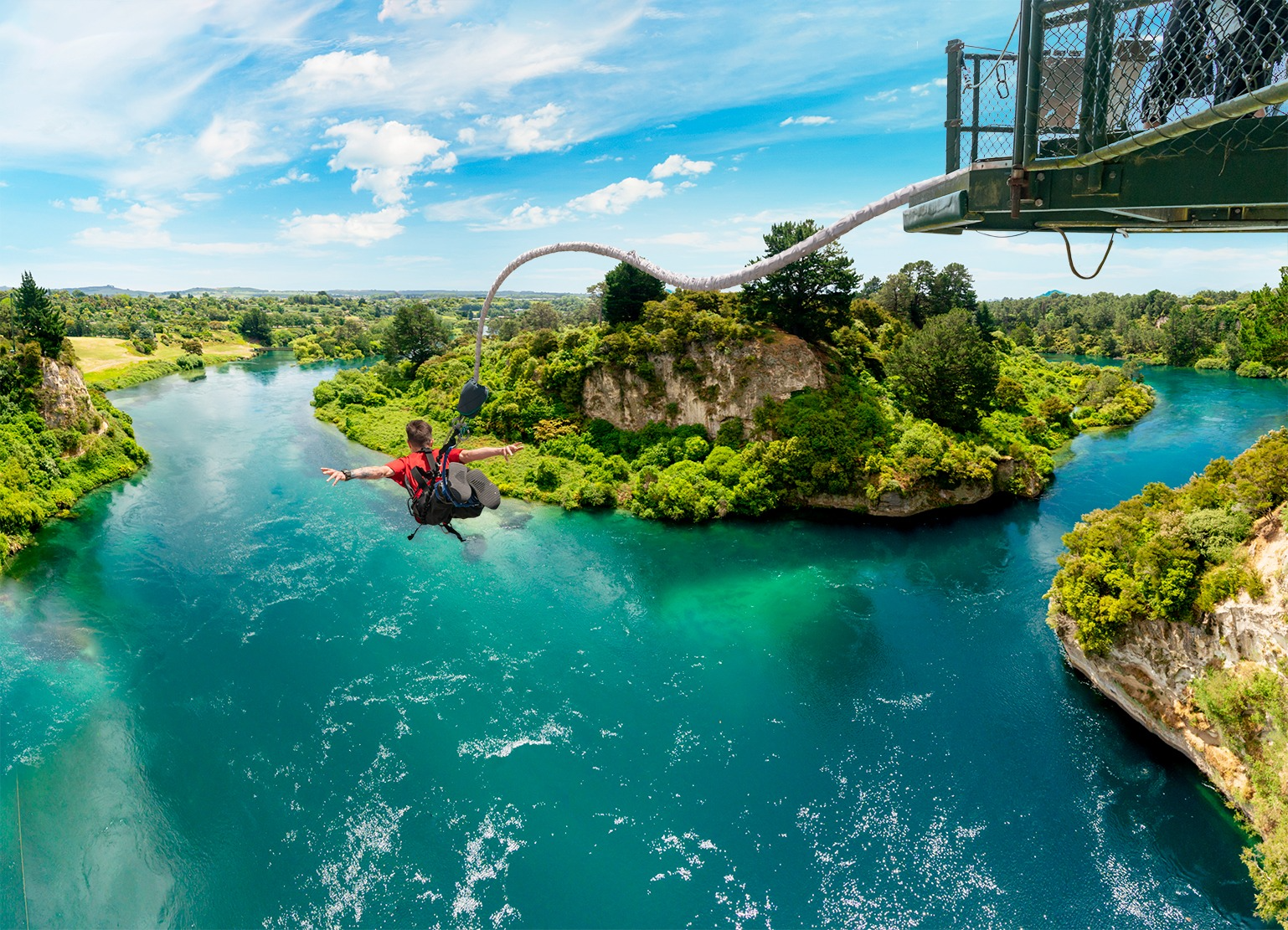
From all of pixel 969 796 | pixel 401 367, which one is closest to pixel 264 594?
pixel 969 796

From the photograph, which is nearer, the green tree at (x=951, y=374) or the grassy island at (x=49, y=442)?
the grassy island at (x=49, y=442)

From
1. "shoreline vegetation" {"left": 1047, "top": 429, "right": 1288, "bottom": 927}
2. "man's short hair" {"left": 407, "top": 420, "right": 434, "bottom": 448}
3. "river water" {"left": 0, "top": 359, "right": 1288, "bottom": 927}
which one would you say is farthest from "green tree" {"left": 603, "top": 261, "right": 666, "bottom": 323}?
"man's short hair" {"left": 407, "top": 420, "right": 434, "bottom": 448}

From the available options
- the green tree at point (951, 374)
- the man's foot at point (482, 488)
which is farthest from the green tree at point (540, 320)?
the man's foot at point (482, 488)

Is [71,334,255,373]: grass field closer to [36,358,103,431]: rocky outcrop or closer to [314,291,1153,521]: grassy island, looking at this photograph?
[36,358,103,431]: rocky outcrop

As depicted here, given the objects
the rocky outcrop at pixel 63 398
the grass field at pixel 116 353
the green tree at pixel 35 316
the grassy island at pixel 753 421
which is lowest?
the grassy island at pixel 753 421

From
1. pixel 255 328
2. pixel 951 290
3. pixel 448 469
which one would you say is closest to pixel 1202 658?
pixel 448 469

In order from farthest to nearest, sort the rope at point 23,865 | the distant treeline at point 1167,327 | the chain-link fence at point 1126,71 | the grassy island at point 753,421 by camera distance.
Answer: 1. the grassy island at point 753,421
2. the distant treeline at point 1167,327
3. the rope at point 23,865
4. the chain-link fence at point 1126,71

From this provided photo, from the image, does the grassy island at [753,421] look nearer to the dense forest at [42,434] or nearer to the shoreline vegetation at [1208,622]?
the shoreline vegetation at [1208,622]

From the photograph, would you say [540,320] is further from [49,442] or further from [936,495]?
[936,495]
